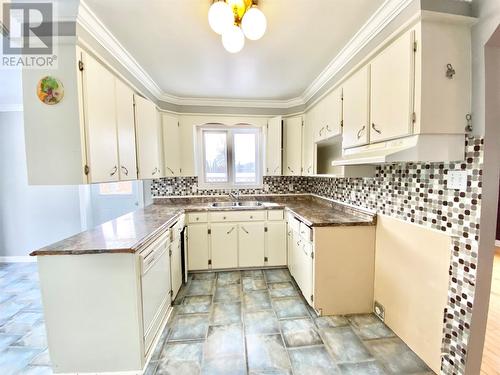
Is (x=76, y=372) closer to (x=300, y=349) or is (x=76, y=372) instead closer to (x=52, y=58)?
(x=300, y=349)

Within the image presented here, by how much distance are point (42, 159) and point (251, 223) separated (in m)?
2.20

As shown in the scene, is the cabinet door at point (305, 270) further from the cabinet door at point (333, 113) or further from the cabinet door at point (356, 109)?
the cabinet door at point (333, 113)

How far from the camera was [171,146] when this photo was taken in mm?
3199

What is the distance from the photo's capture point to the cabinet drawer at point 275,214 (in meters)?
3.07

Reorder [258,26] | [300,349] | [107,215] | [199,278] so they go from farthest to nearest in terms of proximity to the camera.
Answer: [107,215]
[199,278]
[300,349]
[258,26]

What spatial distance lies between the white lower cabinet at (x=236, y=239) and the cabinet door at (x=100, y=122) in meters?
1.39

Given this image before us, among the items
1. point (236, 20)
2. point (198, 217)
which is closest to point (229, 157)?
point (198, 217)

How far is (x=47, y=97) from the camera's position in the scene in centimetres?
143

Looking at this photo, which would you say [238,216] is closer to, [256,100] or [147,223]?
[147,223]

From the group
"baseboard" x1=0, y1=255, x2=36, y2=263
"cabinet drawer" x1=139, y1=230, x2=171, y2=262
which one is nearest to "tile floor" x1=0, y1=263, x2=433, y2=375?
"cabinet drawer" x1=139, y1=230, x2=171, y2=262

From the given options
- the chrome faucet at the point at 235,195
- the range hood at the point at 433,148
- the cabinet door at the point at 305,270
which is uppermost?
the range hood at the point at 433,148

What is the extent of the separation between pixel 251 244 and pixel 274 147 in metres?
1.44

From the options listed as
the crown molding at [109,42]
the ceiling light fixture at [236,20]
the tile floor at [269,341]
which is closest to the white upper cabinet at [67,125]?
the crown molding at [109,42]

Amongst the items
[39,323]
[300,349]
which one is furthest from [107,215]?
Result: [300,349]
